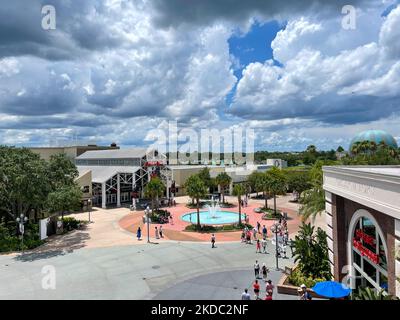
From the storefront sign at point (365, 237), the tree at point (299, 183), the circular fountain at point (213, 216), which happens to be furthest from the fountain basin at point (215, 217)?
the storefront sign at point (365, 237)

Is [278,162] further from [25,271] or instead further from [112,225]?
[25,271]

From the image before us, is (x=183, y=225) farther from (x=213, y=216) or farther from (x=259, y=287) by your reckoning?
(x=259, y=287)

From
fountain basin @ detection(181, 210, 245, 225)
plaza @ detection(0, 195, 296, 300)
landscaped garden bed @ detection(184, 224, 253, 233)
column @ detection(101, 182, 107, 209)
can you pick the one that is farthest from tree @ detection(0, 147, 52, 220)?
column @ detection(101, 182, 107, 209)

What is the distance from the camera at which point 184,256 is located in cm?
2600

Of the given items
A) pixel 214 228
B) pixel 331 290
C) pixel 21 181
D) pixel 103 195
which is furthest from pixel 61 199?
pixel 331 290

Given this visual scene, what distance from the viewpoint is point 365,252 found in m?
14.3

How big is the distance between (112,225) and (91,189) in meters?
16.1

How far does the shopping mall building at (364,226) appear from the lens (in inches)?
451

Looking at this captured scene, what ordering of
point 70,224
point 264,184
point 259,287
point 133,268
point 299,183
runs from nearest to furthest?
point 259,287 < point 133,268 < point 70,224 < point 264,184 < point 299,183

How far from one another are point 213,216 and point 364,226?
3318 centimetres

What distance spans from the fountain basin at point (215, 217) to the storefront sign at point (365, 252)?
87.7ft

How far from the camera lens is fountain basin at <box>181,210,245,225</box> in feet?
139

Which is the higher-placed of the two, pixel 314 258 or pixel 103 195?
pixel 103 195

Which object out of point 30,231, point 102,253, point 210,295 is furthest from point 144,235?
point 210,295
